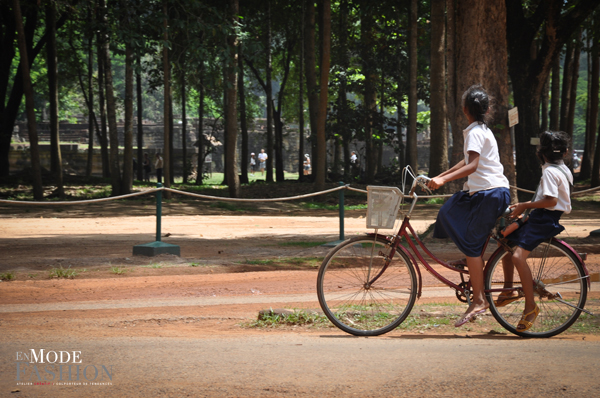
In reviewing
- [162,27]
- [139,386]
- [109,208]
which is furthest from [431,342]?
[109,208]

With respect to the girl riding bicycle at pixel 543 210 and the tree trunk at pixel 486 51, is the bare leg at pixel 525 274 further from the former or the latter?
the tree trunk at pixel 486 51

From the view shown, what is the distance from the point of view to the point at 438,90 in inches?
859

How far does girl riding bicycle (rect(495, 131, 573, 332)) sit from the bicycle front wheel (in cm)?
84

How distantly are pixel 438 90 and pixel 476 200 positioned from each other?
17647 mm

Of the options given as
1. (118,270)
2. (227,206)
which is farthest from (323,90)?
(118,270)

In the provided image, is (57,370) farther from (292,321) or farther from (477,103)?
(477,103)

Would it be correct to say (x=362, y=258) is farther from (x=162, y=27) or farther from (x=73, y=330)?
(x=162, y=27)

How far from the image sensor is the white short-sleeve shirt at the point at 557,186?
482 cm

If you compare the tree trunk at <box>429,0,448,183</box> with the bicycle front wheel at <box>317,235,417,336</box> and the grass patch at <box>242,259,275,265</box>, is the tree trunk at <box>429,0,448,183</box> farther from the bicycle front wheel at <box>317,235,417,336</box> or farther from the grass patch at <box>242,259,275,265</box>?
the bicycle front wheel at <box>317,235,417,336</box>

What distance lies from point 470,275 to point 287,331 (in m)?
1.57

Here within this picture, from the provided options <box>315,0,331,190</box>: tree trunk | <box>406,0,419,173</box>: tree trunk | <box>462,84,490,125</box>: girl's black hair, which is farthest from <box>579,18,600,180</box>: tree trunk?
<box>462,84,490,125</box>: girl's black hair

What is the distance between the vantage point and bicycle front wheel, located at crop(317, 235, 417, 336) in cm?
500

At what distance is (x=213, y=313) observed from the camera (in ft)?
20.8

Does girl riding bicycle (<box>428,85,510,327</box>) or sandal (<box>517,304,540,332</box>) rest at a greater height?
girl riding bicycle (<box>428,85,510,327</box>)
